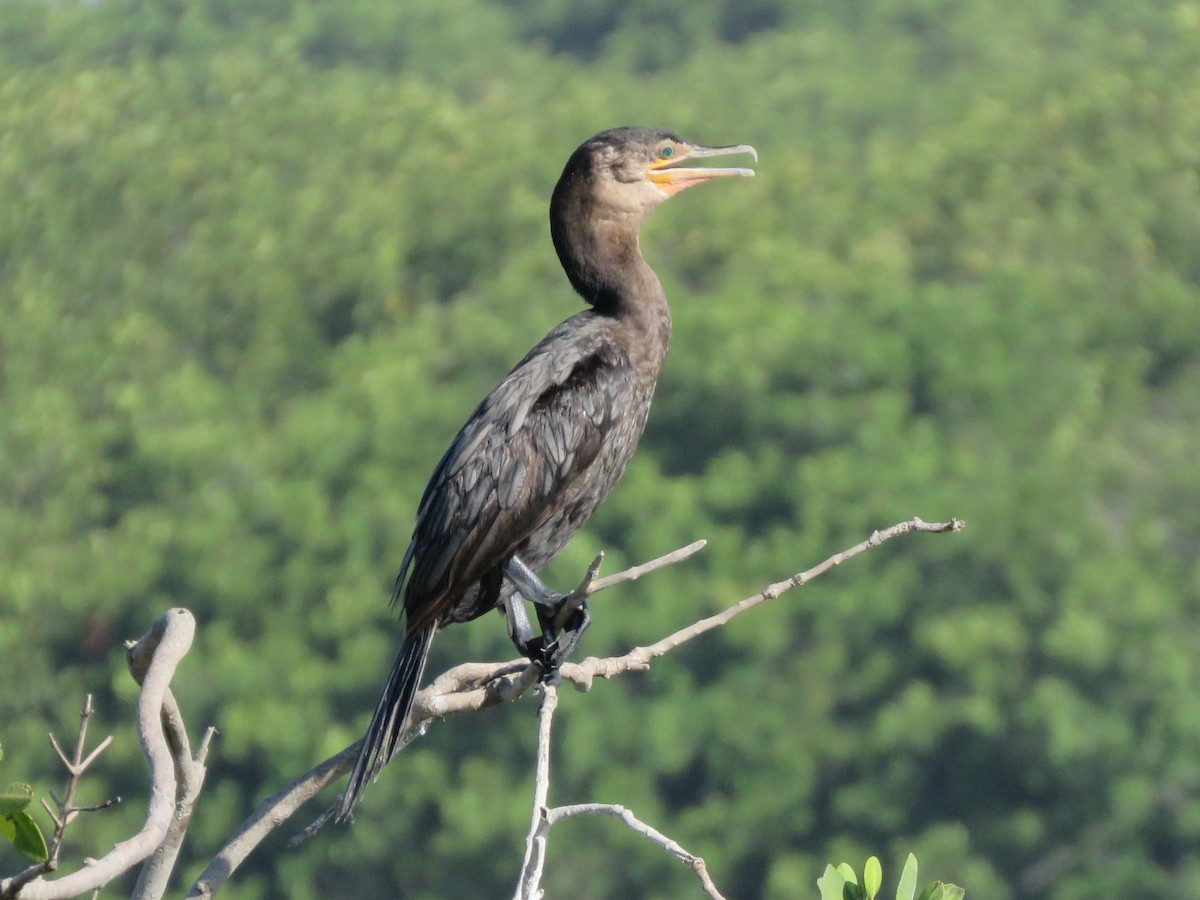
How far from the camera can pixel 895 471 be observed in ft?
55.0

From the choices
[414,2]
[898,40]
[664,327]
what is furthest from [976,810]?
[414,2]

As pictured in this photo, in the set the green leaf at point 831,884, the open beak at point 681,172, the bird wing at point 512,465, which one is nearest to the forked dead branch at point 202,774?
the green leaf at point 831,884

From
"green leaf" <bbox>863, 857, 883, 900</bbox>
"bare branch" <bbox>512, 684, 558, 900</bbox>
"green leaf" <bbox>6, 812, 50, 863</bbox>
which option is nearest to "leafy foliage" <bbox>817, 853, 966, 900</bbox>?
"green leaf" <bbox>863, 857, 883, 900</bbox>

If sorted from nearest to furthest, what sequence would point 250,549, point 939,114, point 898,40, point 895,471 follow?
point 895,471 → point 250,549 → point 939,114 → point 898,40

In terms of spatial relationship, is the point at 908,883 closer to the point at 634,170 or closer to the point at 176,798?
the point at 176,798

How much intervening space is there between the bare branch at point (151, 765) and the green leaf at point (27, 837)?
13 cm

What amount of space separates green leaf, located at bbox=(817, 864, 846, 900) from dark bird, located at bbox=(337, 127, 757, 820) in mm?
1353

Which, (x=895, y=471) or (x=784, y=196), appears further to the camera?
(x=784, y=196)

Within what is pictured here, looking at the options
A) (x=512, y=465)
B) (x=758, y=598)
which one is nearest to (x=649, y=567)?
(x=758, y=598)

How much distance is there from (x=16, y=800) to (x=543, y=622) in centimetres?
195

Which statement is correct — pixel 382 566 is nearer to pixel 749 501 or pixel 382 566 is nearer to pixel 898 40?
pixel 749 501

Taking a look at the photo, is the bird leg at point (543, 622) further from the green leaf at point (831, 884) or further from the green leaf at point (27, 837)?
the green leaf at point (27, 837)

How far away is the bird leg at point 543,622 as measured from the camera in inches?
161

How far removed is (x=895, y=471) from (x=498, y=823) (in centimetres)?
540
